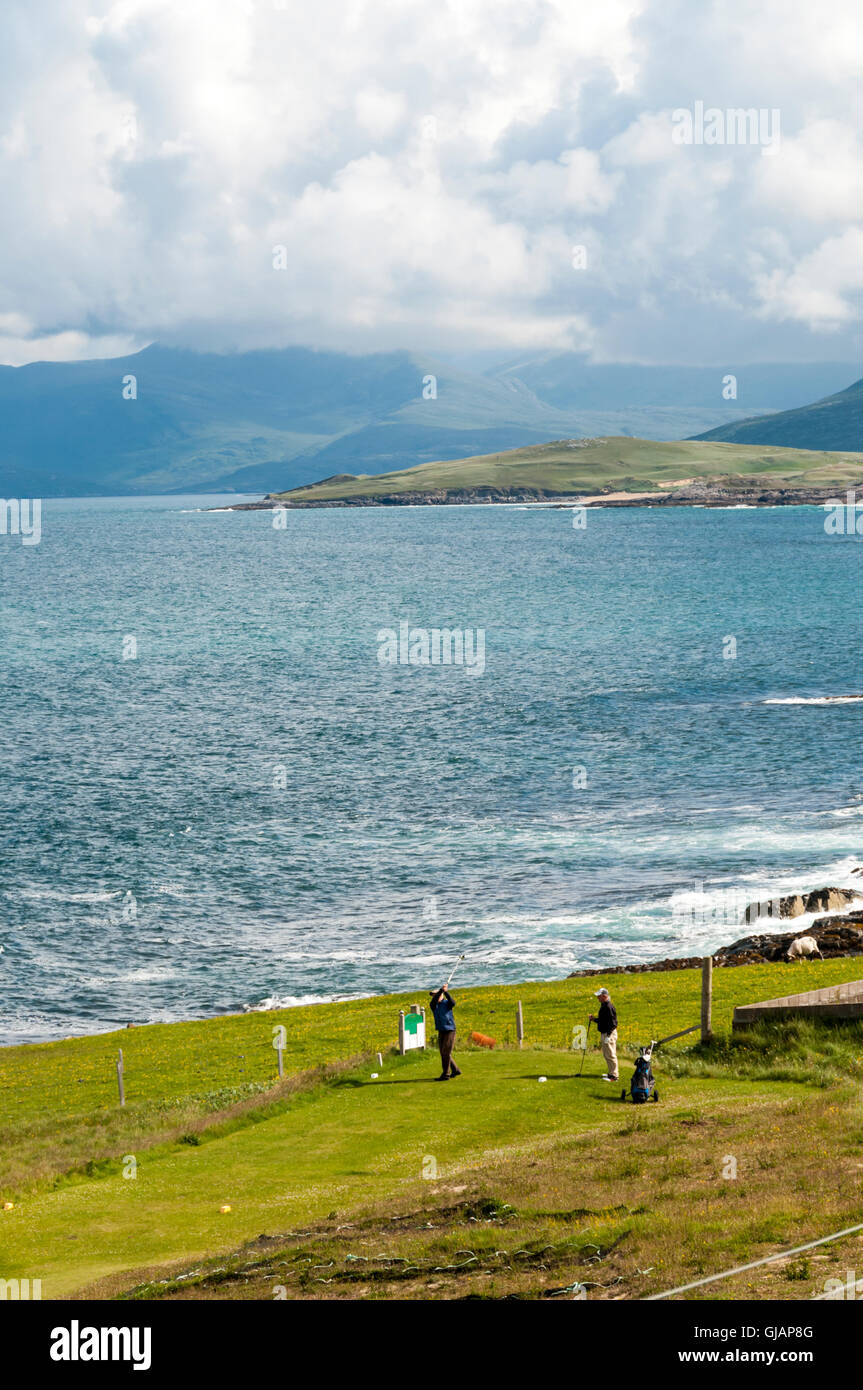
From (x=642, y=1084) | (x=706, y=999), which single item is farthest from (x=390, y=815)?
(x=642, y=1084)

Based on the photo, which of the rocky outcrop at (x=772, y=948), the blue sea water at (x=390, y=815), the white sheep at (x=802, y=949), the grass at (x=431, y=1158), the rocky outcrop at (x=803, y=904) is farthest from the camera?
the blue sea water at (x=390, y=815)

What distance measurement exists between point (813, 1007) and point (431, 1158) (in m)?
11.7

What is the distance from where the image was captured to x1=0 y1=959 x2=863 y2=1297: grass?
1981 centimetres

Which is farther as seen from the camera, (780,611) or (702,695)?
(780,611)

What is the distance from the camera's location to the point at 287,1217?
23766 mm

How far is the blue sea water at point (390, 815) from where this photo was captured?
183 feet

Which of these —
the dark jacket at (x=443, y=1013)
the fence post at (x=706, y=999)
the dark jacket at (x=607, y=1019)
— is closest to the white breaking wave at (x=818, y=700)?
the fence post at (x=706, y=999)

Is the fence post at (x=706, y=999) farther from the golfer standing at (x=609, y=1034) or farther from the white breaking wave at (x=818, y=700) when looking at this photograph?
the white breaking wave at (x=818, y=700)

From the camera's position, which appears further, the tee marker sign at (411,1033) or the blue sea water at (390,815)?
the blue sea water at (390,815)

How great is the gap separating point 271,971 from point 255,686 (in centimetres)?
6381

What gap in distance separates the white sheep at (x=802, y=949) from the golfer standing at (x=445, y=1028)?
19345mm
